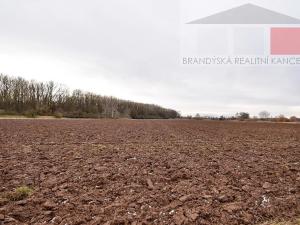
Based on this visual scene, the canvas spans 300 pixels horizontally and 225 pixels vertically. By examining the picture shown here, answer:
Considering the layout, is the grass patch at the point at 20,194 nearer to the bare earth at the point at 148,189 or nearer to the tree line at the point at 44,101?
the bare earth at the point at 148,189

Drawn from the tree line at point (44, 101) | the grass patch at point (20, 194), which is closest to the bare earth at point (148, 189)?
the grass patch at point (20, 194)

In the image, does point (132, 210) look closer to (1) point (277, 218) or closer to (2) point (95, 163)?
(1) point (277, 218)

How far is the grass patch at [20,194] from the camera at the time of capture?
15.4ft

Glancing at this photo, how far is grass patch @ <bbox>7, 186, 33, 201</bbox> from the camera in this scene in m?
4.69

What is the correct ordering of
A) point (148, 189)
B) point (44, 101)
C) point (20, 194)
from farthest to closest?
point (44, 101) → point (148, 189) → point (20, 194)

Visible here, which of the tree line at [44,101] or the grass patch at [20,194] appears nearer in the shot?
the grass patch at [20,194]

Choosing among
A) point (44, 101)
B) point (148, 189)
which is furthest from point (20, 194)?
point (44, 101)

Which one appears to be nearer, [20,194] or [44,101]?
[20,194]

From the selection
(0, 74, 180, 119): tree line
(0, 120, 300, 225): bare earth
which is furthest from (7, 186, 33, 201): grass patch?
(0, 74, 180, 119): tree line

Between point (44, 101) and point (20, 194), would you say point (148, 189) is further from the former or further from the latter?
point (44, 101)

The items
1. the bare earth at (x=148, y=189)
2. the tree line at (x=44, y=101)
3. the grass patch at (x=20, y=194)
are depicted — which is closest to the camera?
the bare earth at (x=148, y=189)

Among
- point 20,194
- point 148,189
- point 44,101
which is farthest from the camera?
point 44,101

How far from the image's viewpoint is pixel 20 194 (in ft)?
15.7

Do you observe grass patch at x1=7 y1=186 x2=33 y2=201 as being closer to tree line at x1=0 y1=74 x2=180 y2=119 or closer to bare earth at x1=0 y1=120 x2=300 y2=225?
bare earth at x1=0 y1=120 x2=300 y2=225
